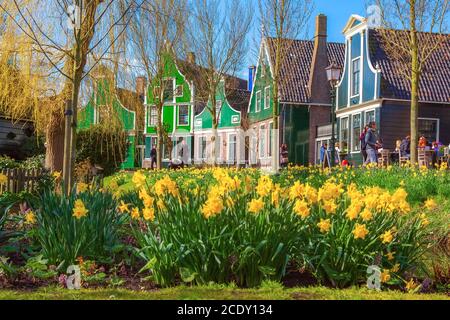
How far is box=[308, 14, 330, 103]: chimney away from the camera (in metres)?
35.9

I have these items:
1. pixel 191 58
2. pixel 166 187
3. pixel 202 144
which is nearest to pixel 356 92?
pixel 191 58

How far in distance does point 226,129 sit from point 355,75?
53.1 ft

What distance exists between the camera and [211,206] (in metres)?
4.52

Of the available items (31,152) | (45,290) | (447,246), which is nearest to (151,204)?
(45,290)

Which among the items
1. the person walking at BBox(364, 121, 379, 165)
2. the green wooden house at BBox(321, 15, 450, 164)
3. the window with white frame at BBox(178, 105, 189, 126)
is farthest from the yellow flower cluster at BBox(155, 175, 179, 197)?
the window with white frame at BBox(178, 105, 189, 126)

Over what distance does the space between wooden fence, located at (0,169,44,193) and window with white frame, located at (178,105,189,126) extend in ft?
110

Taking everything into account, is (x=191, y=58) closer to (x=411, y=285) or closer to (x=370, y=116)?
(x=370, y=116)

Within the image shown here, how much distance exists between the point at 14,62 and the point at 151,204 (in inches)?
271

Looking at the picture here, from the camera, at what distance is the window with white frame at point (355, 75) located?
94.2 feet

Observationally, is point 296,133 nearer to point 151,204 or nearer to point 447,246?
point 447,246

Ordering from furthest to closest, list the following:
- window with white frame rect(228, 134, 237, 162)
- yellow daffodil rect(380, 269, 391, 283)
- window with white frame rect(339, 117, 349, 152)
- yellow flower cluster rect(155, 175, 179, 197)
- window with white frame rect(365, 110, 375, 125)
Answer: window with white frame rect(228, 134, 237, 162), window with white frame rect(339, 117, 349, 152), window with white frame rect(365, 110, 375, 125), yellow flower cluster rect(155, 175, 179, 197), yellow daffodil rect(380, 269, 391, 283)

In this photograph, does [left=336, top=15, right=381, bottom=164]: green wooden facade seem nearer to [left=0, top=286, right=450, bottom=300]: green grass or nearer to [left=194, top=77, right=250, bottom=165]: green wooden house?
[left=194, top=77, right=250, bottom=165]: green wooden house

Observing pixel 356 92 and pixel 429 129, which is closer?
pixel 429 129

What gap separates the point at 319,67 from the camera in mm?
36344
